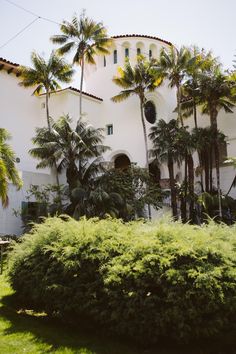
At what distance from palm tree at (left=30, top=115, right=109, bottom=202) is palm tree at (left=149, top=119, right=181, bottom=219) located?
4850 millimetres

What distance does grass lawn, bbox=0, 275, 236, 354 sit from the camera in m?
5.56

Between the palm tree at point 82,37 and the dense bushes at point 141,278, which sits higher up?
the palm tree at point 82,37

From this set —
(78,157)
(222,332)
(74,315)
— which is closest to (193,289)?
(222,332)

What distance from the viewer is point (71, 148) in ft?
78.1

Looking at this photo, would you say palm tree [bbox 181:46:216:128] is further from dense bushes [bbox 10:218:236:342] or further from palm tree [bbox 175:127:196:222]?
dense bushes [bbox 10:218:236:342]

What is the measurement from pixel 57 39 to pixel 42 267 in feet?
77.9

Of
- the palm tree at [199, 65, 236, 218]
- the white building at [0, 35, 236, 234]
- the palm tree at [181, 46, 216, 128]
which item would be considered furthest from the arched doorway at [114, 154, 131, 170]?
the palm tree at [199, 65, 236, 218]

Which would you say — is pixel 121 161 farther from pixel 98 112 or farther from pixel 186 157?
pixel 186 157

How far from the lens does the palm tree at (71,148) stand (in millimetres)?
23594

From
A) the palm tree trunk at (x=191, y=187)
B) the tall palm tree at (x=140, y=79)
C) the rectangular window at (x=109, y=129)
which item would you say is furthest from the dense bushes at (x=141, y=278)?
the rectangular window at (x=109, y=129)

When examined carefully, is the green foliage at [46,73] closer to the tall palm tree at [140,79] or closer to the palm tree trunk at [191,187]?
the tall palm tree at [140,79]

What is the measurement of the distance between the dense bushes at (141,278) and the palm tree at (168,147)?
1872 centimetres

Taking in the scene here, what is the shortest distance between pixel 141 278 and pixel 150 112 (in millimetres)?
26528

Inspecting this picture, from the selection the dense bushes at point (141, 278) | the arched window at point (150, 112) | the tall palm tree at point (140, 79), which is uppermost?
the tall palm tree at point (140, 79)
